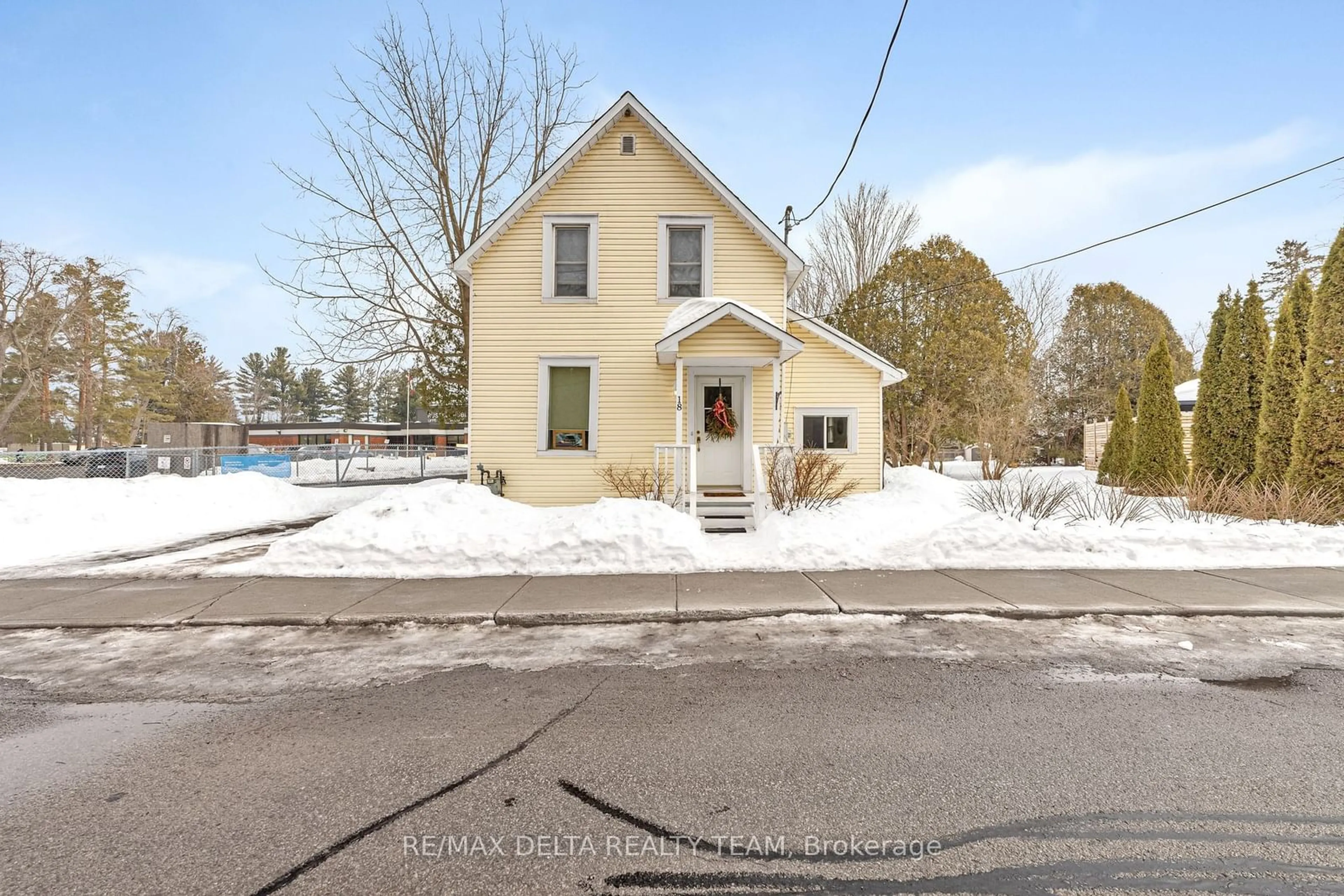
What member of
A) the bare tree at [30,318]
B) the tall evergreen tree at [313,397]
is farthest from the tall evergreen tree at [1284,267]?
the tall evergreen tree at [313,397]

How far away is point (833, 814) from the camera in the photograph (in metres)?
2.36

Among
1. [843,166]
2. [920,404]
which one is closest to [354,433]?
[920,404]

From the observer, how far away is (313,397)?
77.1 metres

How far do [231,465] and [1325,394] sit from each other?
82.6 ft

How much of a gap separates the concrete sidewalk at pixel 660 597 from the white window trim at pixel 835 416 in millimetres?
5574

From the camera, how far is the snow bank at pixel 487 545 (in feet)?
22.6

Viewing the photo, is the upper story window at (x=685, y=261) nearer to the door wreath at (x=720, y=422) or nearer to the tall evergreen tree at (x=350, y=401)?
the door wreath at (x=720, y=422)

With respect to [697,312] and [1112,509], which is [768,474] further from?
[1112,509]

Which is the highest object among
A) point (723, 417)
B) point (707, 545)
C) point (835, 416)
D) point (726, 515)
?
point (835, 416)

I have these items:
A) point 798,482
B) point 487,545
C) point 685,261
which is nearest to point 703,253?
point 685,261

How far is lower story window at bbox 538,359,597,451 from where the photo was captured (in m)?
11.1

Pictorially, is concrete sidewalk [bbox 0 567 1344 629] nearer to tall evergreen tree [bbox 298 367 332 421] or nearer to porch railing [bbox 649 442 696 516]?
porch railing [bbox 649 442 696 516]

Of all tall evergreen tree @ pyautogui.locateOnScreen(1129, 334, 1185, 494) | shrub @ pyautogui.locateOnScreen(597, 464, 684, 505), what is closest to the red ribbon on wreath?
shrub @ pyautogui.locateOnScreen(597, 464, 684, 505)

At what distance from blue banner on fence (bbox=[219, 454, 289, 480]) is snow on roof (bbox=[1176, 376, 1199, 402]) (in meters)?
31.5
